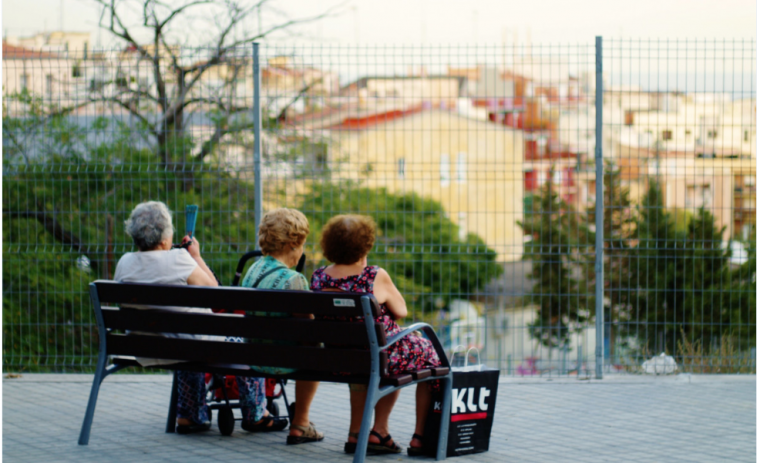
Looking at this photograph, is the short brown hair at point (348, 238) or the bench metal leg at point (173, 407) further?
the bench metal leg at point (173, 407)

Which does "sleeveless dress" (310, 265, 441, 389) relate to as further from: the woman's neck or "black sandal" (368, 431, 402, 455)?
"black sandal" (368, 431, 402, 455)

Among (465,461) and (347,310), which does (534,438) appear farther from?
(347,310)

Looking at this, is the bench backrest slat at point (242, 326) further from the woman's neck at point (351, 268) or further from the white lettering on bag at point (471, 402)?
the white lettering on bag at point (471, 402)

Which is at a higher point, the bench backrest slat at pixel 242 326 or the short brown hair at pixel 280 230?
the short brown hair at pixel 280 230

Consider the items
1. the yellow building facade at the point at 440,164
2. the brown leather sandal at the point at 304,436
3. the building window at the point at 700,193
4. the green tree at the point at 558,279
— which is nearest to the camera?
the brown leather sandal at the point at 304,436

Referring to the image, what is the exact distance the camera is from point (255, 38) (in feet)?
44.5

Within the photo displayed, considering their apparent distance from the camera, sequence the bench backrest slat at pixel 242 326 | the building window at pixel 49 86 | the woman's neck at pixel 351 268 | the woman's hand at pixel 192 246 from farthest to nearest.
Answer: the building window at pixel 49 86
the woman's hand at pixel 192 246
the woman's neck at pixel 351 268
the bench backrest slat at pixel 242 326

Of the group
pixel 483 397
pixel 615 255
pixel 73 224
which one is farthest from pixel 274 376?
pixel 73 224

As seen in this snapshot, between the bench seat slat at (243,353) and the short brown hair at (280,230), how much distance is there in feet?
1.82

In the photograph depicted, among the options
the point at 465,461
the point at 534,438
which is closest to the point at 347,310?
the point at 465,461

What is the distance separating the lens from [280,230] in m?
4.44

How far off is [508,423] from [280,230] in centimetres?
202

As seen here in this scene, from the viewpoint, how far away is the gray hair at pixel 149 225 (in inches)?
179

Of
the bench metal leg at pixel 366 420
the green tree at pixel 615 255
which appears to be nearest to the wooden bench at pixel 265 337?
the bench metal leg at pixel 366 420
